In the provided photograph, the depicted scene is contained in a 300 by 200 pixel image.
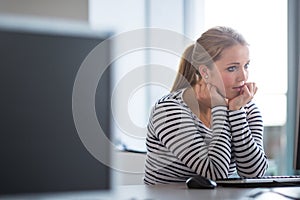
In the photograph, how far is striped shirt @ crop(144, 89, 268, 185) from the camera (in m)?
1.71

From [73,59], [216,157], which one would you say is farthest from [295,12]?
[73,59]

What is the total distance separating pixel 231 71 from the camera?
6.01 ft

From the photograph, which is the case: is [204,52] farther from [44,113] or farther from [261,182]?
[44,113]

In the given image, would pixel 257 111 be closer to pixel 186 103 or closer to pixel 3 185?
pixel 186 103

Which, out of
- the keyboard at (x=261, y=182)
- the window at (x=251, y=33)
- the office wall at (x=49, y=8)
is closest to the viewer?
the keyboard at (x=261, y=182)

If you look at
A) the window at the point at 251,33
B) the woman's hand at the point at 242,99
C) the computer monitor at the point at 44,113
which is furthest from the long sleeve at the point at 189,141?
the window at the point at 251,33

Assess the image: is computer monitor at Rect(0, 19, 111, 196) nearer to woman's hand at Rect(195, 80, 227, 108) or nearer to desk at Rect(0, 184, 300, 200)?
desk at Rect(0, 184, 300, 200)

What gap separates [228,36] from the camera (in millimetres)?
1866

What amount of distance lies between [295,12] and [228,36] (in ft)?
7.23

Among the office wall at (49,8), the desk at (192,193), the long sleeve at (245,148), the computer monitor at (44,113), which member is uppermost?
the office wall at (49,8)

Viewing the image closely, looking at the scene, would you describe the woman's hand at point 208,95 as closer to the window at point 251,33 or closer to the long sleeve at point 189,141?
the long sleeve at point 189,141

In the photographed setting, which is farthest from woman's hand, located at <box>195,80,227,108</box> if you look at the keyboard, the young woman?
the keyboard

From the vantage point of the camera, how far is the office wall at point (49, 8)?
3.23 metres

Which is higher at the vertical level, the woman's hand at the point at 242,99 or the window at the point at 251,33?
the window at the point at 251,33
